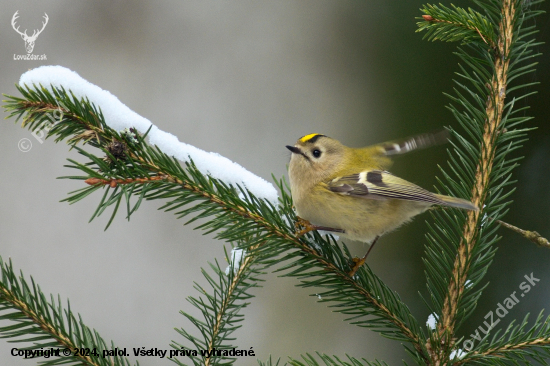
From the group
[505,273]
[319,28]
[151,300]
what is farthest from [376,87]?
[151,300]

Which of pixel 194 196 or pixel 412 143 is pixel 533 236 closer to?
pixel 412 143

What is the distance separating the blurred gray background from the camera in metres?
2.44

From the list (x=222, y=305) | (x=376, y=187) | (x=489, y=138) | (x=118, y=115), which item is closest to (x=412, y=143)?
(x=376, y=187)

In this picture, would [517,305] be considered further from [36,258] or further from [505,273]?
[36,258]

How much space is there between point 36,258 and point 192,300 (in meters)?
2.27

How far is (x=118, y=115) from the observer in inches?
41.1

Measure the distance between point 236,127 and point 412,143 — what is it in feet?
6.69

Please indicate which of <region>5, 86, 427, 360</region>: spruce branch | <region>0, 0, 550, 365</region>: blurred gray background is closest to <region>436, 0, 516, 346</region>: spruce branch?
<region>5, 86, 427, 360</region>: spruce branch

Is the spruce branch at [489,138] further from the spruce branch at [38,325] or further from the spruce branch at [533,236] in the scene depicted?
the spruce branch at [38,325]

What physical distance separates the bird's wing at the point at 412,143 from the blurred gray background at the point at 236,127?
0.75 metres

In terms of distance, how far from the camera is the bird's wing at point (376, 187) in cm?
137

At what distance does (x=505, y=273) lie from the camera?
90.2 inches

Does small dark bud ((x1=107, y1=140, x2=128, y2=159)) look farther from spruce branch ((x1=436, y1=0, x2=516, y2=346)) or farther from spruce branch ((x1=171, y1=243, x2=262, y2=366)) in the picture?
spruce branch ((x1=436, y1=0, x2=516, y2=346))

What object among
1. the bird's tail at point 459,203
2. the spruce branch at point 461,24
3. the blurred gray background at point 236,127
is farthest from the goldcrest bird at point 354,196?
the blurred gray background at point 236,127
